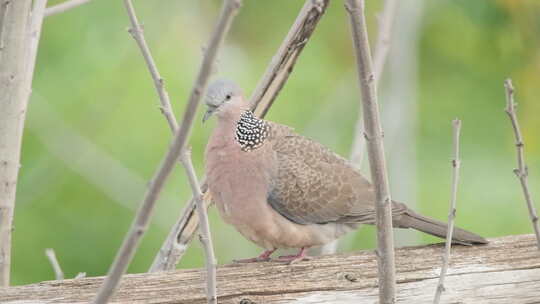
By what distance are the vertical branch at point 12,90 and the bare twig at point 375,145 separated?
132 cm

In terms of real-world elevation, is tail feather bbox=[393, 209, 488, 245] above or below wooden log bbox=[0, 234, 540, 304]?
above

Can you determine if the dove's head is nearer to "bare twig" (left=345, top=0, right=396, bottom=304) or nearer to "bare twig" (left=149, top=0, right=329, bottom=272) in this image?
"bare twig" (left=149, top=0, right=329, bottom=272)

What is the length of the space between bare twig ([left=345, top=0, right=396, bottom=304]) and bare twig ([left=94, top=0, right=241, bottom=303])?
0.38 meters

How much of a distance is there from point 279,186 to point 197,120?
2948mm

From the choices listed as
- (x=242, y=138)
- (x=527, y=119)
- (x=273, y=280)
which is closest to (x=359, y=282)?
(x=273, y=280)

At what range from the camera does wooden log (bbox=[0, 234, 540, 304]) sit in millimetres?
2461

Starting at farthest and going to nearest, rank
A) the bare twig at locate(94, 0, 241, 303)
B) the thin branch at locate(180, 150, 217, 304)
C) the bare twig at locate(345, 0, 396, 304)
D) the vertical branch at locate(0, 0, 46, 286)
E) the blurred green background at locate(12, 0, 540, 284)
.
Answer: the blurred green background at locate(12, 0, 540, 284) → the vertical branch at locate(0, 0, 46, 286) → the thin branch at locate(180, 150, 217, 304) → the bare twig at locate(345, 0, 396, 304) → the bare twig at locate(94, 0, 241, 303)

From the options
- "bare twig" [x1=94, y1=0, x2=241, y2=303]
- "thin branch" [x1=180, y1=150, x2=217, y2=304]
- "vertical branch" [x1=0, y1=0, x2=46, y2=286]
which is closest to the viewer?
"bare twig" [x1=94, y1=0, x2=241, y2=303]

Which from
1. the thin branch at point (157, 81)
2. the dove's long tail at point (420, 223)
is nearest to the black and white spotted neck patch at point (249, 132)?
the dove's long tail at point (420, 223)

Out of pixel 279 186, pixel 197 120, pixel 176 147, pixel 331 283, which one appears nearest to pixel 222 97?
pixel 279 186

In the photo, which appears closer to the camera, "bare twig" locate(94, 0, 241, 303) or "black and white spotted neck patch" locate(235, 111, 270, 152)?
"bare twig" locate(94, 0, 241, 303)

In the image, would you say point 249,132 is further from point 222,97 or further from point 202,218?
point 202,218

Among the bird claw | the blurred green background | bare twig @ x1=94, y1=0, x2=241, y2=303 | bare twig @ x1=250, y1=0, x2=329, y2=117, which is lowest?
bare twig @ x1=94, y1=0, x2=241, y2=303

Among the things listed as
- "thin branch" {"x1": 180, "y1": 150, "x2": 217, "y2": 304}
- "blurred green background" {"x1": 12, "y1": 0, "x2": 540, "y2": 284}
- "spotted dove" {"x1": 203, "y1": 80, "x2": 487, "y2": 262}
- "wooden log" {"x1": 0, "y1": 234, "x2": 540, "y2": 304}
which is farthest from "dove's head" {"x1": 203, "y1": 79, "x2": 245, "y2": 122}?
"blurred green background" {"x1": 12, "y1": 0, "x2": 540, "y2": 284}
